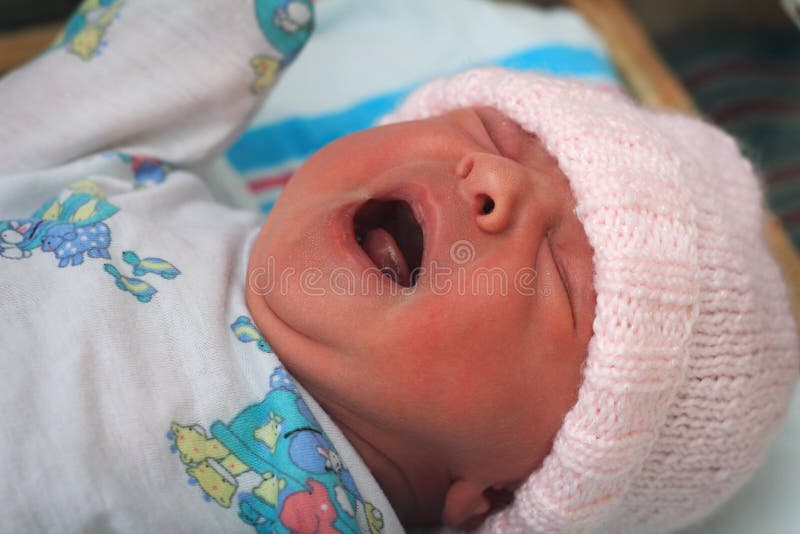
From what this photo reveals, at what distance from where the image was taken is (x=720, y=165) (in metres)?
1.06

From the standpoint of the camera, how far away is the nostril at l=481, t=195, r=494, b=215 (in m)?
0.89

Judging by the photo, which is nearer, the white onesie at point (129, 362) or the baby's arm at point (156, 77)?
the white onesie at point (129, 362)

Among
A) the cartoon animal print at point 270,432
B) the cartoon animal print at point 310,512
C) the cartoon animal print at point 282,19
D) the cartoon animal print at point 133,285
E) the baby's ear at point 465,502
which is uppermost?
the cartoon animal print at point 282,19

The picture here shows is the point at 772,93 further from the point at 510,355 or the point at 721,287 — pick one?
the point at 510,355

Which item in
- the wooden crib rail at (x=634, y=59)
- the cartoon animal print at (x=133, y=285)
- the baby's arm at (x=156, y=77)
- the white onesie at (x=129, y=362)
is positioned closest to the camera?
the white onesie at (x=129, y=362)

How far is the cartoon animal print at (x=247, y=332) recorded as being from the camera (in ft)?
3.09

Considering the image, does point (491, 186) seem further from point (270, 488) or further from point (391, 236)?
point (270, 488)

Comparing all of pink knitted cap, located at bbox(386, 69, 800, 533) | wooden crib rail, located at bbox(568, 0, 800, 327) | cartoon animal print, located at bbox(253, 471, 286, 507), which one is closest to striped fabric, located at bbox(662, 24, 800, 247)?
wooden crib rail, located at bbox(568, 0, 800, 327)

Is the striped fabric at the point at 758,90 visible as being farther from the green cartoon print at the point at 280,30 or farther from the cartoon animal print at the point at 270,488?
the cartoon animal print at the point at 270,488

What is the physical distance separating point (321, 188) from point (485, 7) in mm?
935

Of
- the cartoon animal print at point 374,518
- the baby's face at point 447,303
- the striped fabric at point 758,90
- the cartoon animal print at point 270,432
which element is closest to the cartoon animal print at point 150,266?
the baby's face at point 447,303

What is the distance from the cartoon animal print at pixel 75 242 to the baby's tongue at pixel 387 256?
1.03 ft

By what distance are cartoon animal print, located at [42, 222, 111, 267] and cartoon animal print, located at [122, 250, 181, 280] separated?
1.0 inches

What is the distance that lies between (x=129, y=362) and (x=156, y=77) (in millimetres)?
511
